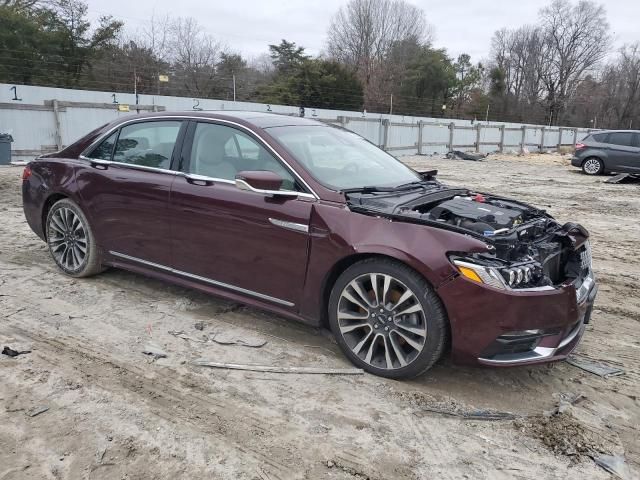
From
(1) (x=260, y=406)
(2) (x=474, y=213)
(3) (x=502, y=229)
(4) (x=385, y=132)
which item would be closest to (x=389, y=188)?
(2) (x=474, y=213)

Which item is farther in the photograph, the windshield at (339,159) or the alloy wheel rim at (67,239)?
the alloy wheel rim at (67,239)

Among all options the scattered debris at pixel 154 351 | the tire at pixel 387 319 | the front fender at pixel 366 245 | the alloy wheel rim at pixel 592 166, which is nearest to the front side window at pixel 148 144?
the scattered debris at pixel 154 351

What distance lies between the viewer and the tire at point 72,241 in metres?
4.76

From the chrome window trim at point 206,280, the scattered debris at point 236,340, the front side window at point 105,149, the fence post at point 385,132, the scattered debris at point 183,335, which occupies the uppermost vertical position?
the fence post at point 385,132

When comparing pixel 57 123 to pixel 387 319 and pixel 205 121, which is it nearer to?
pixel 205 121

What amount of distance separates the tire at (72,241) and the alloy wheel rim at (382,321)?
2.68 meters

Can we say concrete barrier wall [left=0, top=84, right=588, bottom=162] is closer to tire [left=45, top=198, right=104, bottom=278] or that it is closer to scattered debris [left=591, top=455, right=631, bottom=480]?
tire [left=45, top=198, right=104, bottom=278]

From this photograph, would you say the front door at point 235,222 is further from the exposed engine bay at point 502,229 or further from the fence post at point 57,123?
the fence post at point 57,123

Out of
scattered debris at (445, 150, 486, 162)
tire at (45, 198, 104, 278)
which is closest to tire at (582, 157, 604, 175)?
scattered debris at (445, 150, 486, 162)

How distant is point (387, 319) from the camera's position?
126 inches

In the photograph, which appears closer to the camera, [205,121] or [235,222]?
[235,222]

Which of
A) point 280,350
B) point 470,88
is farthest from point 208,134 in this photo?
point 470,88

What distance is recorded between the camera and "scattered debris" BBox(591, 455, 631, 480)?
2494 mm

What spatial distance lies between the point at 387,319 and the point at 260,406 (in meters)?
0.94
